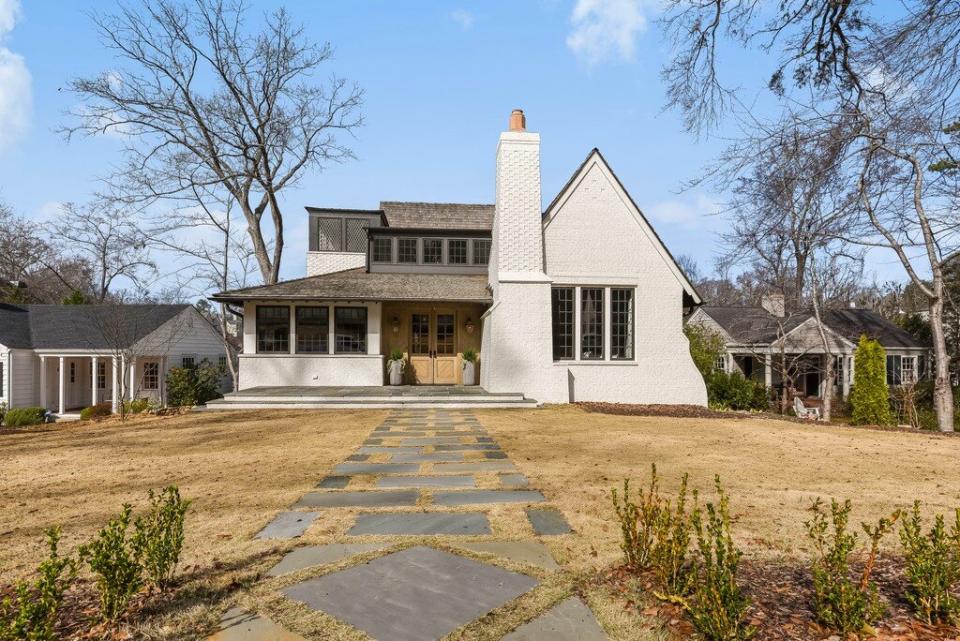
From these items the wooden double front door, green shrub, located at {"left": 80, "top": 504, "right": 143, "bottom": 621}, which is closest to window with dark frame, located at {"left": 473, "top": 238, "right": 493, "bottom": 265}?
the wooden double front door

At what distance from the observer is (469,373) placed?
639 inches

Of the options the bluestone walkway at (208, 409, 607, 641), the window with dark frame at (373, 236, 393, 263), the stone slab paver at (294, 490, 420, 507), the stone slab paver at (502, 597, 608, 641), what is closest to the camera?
the stone slab paver at (502, 597, 608, 641)

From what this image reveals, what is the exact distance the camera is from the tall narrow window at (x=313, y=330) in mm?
15375

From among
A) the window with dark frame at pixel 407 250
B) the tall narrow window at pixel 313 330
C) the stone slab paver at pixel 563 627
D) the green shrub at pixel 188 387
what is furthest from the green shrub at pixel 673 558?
the green shrub at pixel 188 387

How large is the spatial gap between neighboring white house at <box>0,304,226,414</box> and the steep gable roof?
53.8 feet

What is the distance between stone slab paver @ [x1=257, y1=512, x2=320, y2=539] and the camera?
12.4ft

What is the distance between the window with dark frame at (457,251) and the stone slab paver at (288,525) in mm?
14765

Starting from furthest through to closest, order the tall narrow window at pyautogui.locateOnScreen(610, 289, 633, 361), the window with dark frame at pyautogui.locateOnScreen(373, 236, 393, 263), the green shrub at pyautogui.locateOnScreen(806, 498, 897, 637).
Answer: the window with dark frame at pyautogui.locateOnScreen(373, 236, 393, 263) < the tall narrow window at pyautogui.locateOnScreen(610, 289, 633, 361) < the green shrub at pyautogui.locateOnScreen(806, 498, 897, 637)

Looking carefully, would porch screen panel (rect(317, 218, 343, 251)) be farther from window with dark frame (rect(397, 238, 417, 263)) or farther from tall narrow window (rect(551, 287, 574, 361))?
tall narrow window (rect(551, 287, 574, 361))

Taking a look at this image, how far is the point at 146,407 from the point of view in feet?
55.7

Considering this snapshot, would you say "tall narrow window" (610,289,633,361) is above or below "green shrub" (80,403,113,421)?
above

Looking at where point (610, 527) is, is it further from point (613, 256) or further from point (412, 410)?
point (613, 256)

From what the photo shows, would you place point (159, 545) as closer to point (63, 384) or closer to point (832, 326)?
point (63, 384)

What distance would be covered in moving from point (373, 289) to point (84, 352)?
48.3 ft
